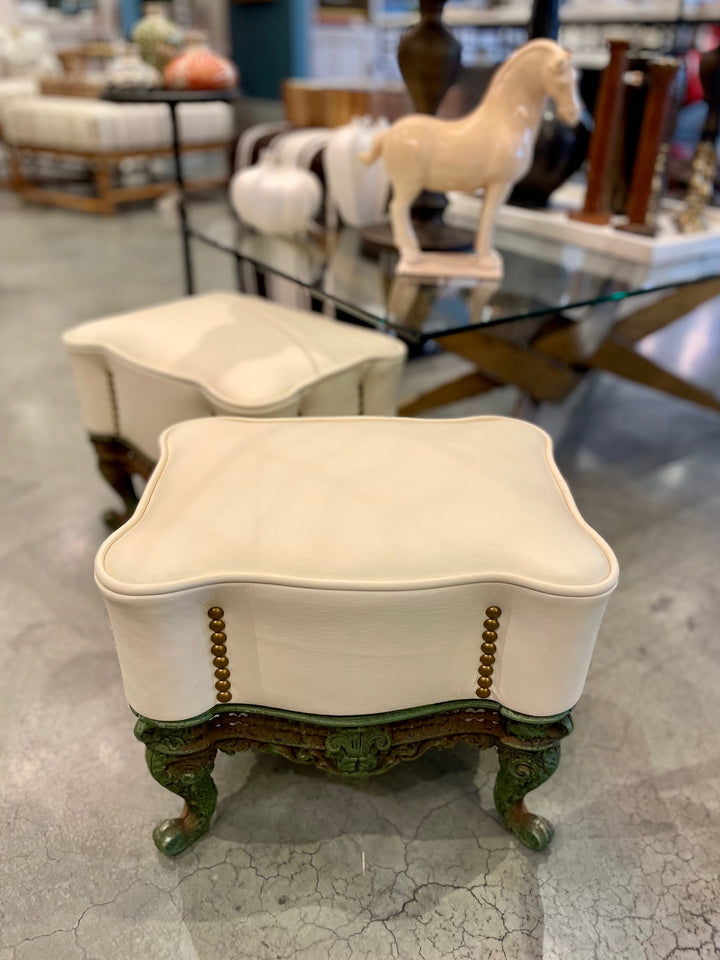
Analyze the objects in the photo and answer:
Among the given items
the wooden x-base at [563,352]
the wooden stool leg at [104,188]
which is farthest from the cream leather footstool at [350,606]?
the wooden stool leg at [104,188]

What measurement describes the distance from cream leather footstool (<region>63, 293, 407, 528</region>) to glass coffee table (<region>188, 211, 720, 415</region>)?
0.28ft

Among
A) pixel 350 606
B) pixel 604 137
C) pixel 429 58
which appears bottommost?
pixel 350 606

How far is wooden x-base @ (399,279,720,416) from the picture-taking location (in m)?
1.80

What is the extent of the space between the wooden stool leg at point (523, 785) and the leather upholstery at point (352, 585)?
9 cm

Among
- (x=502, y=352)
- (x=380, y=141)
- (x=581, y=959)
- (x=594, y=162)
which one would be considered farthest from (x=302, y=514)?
(x=594, y=162)

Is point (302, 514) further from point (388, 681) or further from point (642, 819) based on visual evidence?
point (642, 819)

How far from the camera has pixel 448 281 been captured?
1493 millimetres

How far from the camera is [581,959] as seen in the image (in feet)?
2.87

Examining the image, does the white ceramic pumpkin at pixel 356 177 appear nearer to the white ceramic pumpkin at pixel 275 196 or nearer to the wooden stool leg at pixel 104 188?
the white ceramic pumpkin at pixel 275 196

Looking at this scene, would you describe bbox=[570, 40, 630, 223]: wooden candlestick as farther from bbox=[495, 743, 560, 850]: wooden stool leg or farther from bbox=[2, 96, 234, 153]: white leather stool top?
bbox=[2, 96, 234, 153]: white leather stool top

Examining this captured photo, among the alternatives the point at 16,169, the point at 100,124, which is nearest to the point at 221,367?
the point at 100,124

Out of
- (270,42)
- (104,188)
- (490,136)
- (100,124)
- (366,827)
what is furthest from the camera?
(270,42)

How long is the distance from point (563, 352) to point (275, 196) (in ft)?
2.61

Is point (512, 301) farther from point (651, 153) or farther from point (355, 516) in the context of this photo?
point (355, 516)
